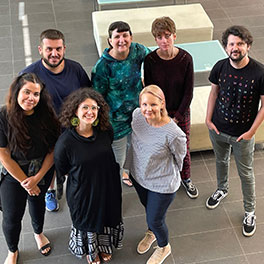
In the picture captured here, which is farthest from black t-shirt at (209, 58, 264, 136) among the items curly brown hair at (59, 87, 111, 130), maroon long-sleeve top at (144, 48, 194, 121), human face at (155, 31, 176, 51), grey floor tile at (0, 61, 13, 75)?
grey floor tile at (0, 61, 13, 75)

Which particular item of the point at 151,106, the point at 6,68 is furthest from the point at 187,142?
the point at 6,68

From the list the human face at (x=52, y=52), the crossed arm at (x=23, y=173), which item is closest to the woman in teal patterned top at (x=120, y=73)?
the human face at (x=52, y=52)

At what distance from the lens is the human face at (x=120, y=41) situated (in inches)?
114

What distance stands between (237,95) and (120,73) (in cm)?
83

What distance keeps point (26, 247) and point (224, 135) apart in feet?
5.78

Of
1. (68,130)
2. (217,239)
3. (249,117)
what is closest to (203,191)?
(217,239)

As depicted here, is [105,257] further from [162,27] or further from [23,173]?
[162,27]

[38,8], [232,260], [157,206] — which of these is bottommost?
[232,260]

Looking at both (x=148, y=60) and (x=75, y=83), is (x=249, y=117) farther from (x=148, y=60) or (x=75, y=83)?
(x=75, y=83)

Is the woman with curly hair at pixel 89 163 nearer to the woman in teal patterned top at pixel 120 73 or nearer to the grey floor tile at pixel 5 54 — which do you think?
the woman in teal patterned top at pixel 120 73

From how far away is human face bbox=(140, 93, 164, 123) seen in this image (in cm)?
257

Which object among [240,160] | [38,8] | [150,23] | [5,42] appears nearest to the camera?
[240,160]

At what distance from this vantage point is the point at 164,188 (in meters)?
2.77

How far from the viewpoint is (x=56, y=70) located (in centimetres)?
295
